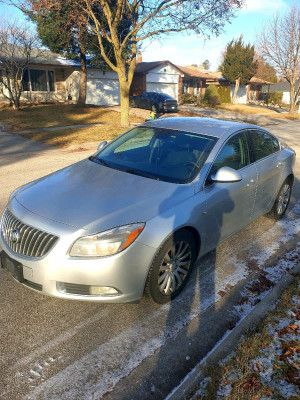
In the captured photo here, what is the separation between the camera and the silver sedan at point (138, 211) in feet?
8.70

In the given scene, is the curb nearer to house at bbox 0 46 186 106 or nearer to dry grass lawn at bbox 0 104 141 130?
dry grass lawn at bbox 0 104 141 130

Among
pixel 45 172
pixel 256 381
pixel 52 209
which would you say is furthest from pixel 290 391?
pixel 45 172

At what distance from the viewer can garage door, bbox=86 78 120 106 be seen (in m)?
29.0

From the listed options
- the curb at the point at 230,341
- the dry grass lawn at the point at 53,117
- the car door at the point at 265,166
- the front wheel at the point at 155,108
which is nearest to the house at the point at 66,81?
the dry grass lawn at the point at 53,117

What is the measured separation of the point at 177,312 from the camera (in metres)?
3.08

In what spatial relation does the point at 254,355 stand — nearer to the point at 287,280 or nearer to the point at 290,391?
the point at 290,391

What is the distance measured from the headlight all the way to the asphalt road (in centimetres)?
72

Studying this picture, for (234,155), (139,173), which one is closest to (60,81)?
(234,155)

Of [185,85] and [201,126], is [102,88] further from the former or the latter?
[201,126]

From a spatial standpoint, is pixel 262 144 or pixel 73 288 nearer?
pixel 73 288

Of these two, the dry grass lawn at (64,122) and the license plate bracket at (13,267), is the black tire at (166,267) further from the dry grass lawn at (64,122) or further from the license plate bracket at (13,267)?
the dry grass lawn at (64,122)

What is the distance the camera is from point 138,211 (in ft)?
9.39

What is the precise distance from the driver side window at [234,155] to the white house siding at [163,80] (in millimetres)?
30204

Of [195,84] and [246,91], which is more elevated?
[195,84]
